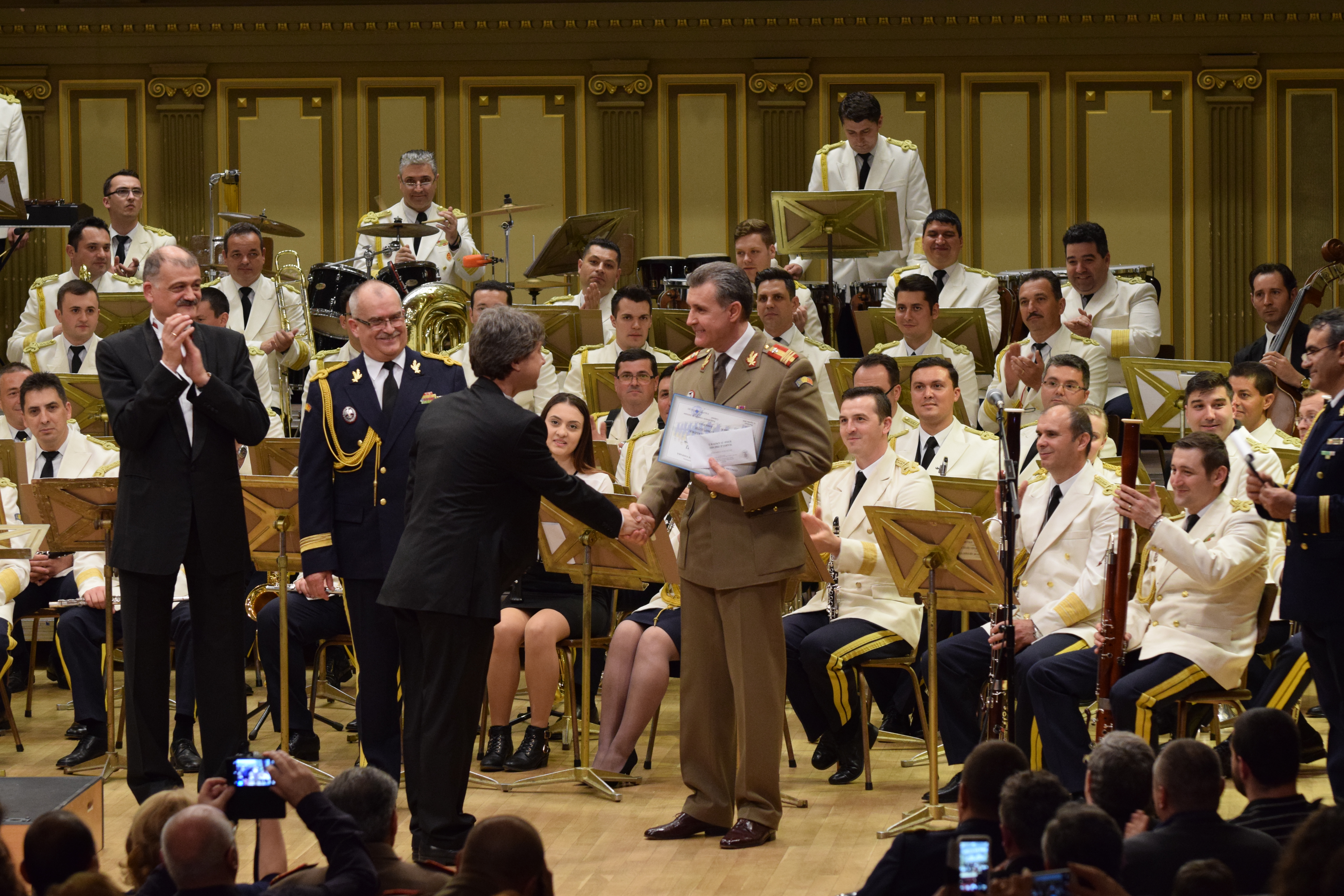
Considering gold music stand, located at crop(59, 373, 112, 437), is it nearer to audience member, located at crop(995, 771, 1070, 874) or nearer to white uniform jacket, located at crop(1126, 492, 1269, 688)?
white uniform jacket, located at crop(1126, 492, 1269, 688)

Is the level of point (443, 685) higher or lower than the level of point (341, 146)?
lower

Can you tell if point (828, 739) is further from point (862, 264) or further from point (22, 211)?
point (22, 211)

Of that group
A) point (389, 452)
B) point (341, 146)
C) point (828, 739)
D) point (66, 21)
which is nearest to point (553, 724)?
point (828, 739)

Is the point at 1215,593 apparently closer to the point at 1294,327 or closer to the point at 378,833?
the point at 1294,327

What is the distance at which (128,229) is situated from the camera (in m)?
8.89

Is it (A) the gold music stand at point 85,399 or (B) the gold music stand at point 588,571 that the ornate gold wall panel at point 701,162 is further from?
(B) the gold music stand at point 588,571

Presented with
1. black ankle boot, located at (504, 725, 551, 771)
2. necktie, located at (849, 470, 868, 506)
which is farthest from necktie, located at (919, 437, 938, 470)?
black ankle boot, located at (504, 725, 551, 771)

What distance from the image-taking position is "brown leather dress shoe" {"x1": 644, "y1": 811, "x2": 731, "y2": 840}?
15.6 ft

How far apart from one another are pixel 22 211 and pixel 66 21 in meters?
3.43

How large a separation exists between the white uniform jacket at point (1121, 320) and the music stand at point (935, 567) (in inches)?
A: 115

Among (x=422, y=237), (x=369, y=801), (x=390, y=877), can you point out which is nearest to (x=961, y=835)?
(x=390, y=877)

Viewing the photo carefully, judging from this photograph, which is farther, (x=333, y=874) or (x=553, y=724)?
(x=553, y=724)

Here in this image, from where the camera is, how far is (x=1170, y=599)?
505cm

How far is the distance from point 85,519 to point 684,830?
234cm
